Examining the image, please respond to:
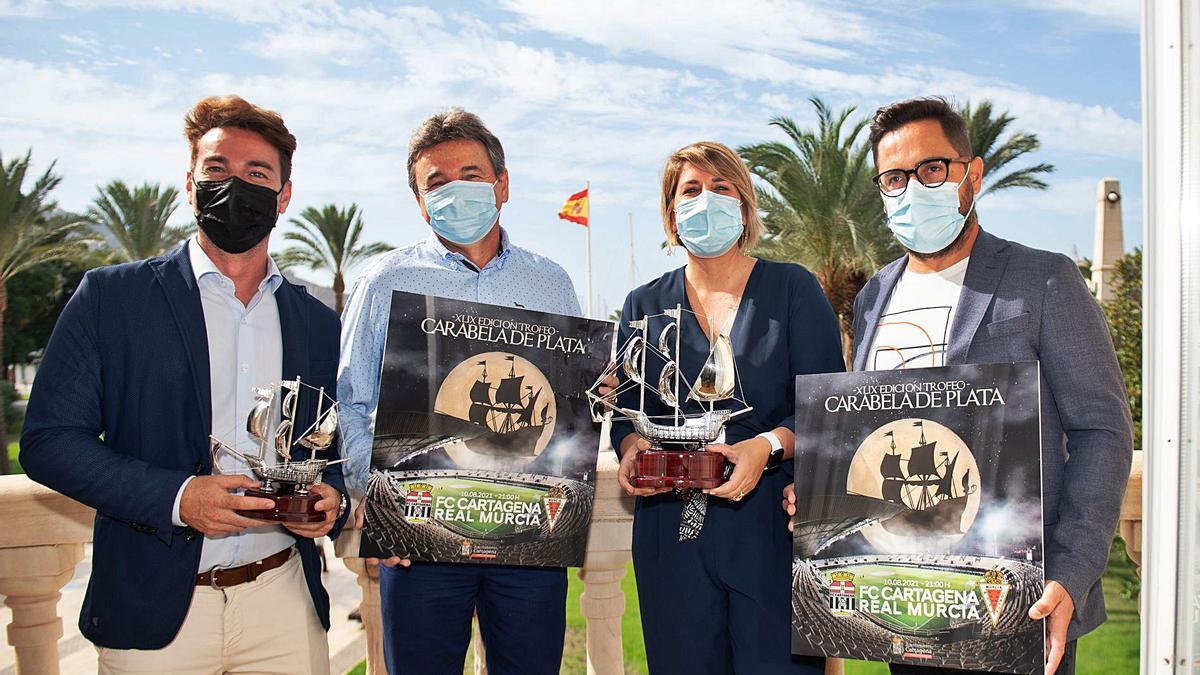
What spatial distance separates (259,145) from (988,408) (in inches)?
88.7

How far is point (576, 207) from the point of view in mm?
29875

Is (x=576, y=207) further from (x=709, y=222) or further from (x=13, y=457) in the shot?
(x=709, y=222)

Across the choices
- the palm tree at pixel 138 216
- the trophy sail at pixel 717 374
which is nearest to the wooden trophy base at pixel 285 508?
the trophy sail at pixel 717 374

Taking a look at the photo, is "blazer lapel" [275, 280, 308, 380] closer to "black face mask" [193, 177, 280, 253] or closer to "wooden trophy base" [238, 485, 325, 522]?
"black face mask" [193, 177, 280, 253]

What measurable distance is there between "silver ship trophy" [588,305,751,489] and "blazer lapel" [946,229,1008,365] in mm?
605

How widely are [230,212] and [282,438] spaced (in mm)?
712

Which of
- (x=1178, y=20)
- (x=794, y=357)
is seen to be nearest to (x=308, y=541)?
(x=794, y=357)

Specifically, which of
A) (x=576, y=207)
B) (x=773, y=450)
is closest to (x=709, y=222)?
(x=773, y=450)

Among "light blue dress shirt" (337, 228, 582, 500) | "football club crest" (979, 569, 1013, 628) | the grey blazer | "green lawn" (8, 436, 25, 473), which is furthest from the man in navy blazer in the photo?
"green lawn" (8, 436, 25, 473)

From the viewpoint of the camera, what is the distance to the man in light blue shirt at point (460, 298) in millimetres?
2984

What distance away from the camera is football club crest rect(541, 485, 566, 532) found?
2.81 meters

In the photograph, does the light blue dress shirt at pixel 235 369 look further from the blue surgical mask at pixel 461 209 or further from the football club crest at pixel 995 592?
the football club crest at pixel 995 592

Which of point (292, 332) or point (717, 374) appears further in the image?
point (292, 332)

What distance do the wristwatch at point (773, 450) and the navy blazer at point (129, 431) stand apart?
1.63m
